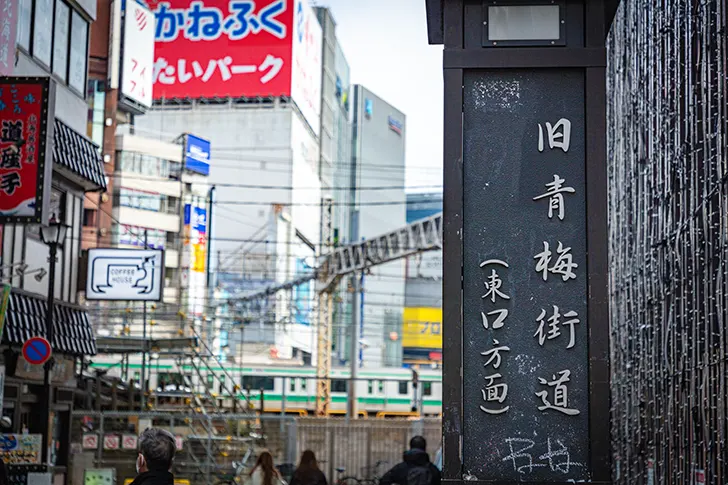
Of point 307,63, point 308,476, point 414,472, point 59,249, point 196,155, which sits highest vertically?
point 307,63

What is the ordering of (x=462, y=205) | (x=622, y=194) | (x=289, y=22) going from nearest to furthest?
(x=462, y=205), (x=622, y=194), (x=289, y=22)

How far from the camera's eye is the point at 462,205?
8297 mm

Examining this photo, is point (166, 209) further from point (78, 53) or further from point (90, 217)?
point (78, 53)

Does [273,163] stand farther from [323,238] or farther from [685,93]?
[685,93]

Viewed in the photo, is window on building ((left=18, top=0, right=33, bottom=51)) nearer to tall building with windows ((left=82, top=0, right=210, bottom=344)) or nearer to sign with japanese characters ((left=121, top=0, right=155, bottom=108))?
tall building with windows ((left=82, top=0, right=210, bottom=344))

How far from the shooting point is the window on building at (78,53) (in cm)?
2414

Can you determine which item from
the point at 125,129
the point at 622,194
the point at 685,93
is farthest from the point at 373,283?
the point at 685,93

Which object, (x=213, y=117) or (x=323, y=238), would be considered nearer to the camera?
(x=213, y=117)

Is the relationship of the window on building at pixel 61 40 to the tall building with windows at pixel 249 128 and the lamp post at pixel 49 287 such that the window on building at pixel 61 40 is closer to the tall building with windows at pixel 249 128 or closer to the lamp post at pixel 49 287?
the lamp post at pixel 49 287

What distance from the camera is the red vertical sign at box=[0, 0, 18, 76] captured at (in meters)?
15.0

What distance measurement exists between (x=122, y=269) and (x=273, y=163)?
61331mm

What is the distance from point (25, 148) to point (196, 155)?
58211mm

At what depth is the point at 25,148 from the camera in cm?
1536

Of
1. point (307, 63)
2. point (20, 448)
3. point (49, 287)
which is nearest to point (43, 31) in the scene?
point (49, 287)
